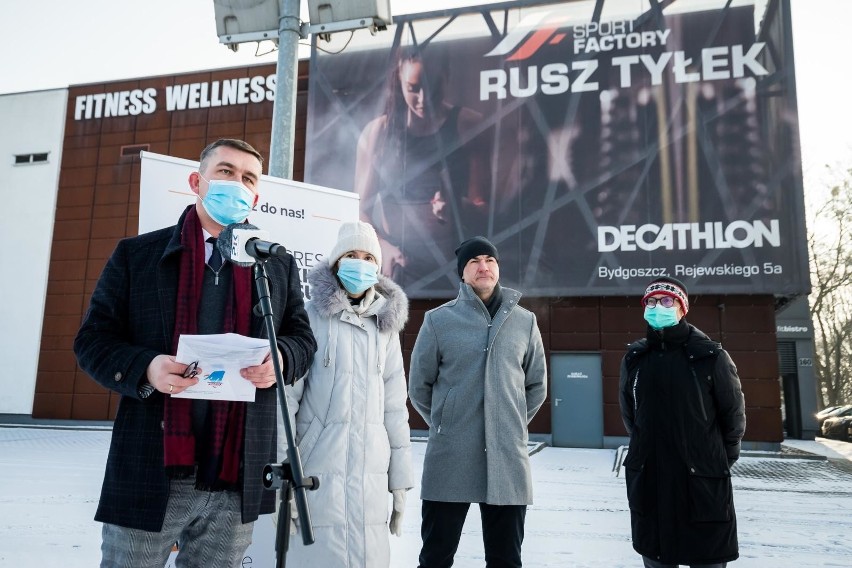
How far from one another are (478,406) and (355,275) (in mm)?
835

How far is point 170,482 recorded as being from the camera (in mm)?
1603

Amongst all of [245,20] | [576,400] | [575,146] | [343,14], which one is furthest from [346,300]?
[576,400]

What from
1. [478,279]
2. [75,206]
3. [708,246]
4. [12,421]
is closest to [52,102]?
[75,206]

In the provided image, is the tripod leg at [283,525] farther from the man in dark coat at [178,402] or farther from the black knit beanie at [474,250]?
the black knit beanie at [474,250]

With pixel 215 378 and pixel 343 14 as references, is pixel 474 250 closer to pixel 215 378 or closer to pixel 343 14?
pixel 215 378

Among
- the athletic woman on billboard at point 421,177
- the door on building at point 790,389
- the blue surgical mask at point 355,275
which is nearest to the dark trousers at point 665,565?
the blue surgical mask at point 355,275

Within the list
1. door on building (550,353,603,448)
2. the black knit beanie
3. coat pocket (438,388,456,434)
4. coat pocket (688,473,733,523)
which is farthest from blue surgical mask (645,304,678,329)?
door on building (550,353,603,448)

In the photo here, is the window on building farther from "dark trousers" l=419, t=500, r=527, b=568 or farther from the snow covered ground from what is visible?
"dark trousers" l=419, t=500, r=527, b=568

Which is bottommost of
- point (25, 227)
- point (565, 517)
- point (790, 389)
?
point (565, 517)

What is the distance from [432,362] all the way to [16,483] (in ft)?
18.7

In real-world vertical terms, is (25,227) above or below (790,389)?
above

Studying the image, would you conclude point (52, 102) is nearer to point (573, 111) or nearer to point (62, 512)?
point (573, 111)

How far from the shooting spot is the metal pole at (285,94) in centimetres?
409

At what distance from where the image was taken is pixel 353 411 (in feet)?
8.11
